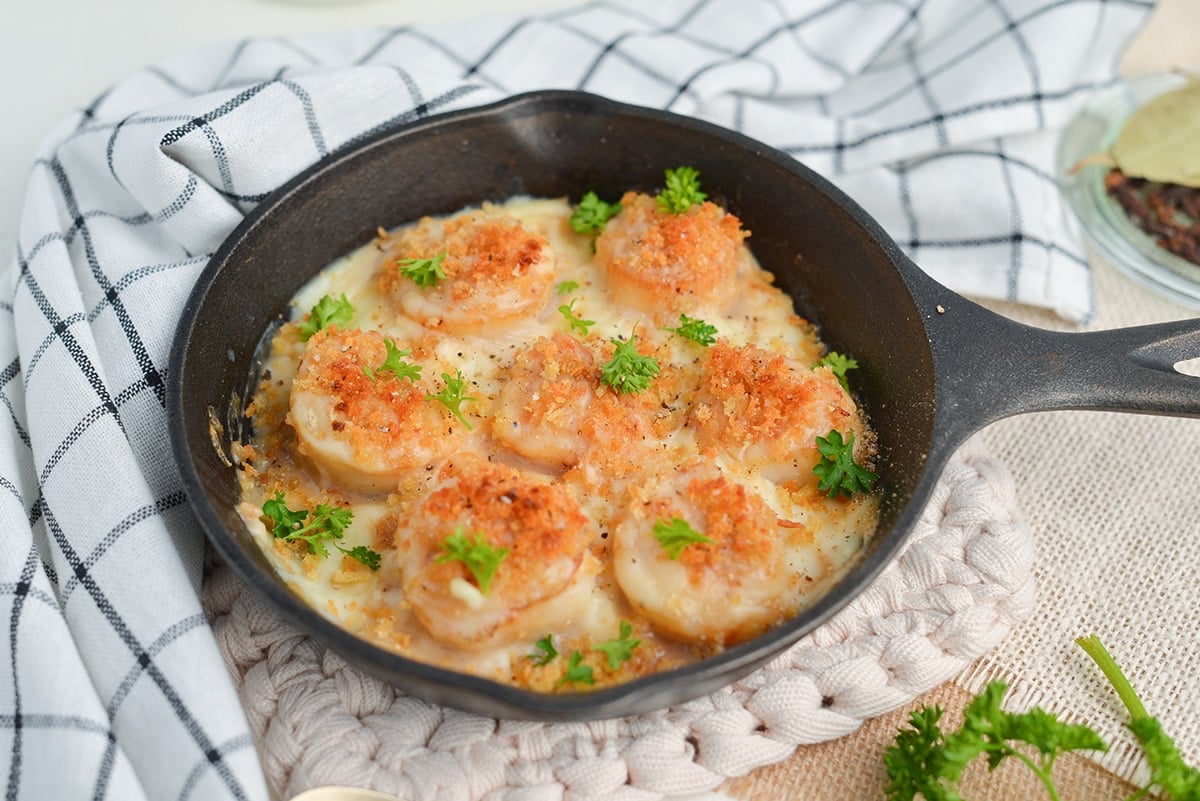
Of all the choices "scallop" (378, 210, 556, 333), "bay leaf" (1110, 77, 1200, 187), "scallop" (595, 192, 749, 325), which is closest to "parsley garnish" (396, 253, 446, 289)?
"scallop" (378, 210, 556, 333)

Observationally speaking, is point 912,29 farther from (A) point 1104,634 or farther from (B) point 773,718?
(B) point 773,718

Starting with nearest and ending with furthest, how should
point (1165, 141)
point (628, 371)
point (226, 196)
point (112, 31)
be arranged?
point (628, 371) < point (226, 196) < point (1165, 141) < point (112, 31)

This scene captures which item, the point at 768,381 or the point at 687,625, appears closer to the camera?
the point at 687,625

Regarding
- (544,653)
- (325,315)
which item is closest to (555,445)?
(544,653)

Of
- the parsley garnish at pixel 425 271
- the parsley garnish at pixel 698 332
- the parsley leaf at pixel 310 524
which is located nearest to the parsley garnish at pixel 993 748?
the parsley garnish at pixel 698 332

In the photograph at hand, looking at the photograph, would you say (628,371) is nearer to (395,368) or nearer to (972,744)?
(395,368)

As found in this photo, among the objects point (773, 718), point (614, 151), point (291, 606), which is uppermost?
point (614, 151)

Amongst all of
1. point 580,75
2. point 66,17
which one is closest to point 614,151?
point 580,75

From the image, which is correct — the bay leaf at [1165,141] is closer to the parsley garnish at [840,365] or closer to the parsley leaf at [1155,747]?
the parsley garnish at [840,365]
